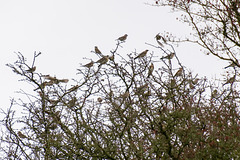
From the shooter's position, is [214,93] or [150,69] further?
[214,93]

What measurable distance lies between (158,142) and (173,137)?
2.72 ft

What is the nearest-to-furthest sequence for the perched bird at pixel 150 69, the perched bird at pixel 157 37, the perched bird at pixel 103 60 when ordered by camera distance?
the perched bird at pixel 150 69, the perched bird at pixel 103 60, the perched bird at pixel 157 37

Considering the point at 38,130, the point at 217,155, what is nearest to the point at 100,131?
the point at 38,130

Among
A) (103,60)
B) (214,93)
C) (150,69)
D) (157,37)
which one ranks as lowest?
(214,93)

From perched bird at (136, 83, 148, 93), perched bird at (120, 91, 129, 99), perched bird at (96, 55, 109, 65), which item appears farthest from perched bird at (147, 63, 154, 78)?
perched bird at (96, 55, 109, 65)

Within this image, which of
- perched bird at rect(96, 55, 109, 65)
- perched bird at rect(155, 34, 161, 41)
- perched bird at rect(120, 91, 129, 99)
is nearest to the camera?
perched bird at rect(120, 91, 129, 99)

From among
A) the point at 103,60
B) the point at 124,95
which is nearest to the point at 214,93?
the point at 124,95

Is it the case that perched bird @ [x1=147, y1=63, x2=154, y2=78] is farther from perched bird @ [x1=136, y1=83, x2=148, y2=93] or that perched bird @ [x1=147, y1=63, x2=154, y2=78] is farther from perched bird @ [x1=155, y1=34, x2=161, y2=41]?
perched bird @ [x1=155, y1=34, x2=161, y2=41]

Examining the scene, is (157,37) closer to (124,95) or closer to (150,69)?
(150,69)

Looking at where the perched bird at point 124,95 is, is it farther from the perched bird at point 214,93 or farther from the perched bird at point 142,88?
the perched bird at point 214,93

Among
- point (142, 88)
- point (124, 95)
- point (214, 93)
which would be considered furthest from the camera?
point (214, 93)

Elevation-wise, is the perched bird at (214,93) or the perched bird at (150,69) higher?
the perched bird at (150,69)

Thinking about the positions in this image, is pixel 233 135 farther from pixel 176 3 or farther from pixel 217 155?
pixel 176 3

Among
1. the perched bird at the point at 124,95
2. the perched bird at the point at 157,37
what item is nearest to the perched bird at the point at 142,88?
the perched bird at the point at 124,95
